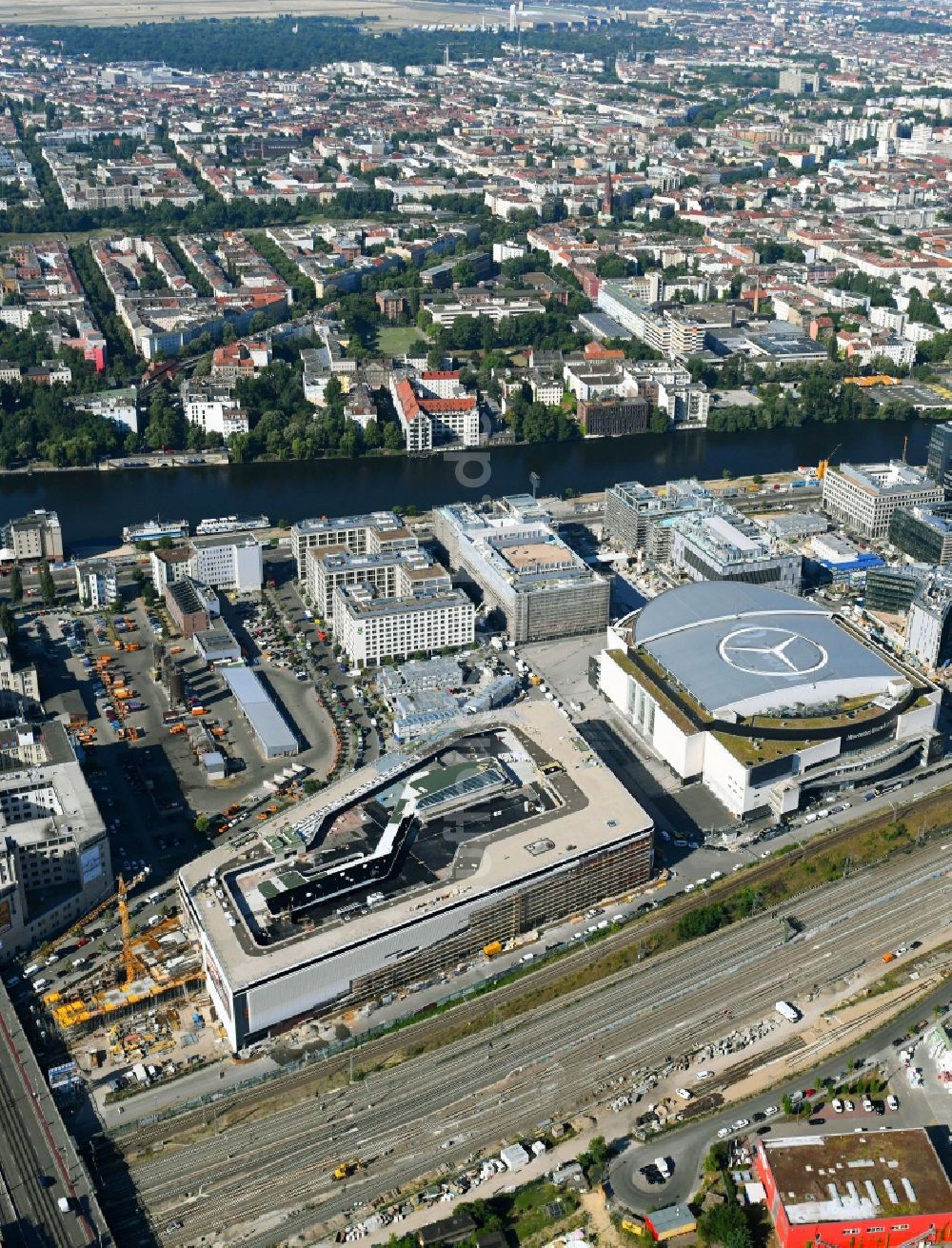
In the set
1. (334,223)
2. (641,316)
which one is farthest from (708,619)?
(334,223)

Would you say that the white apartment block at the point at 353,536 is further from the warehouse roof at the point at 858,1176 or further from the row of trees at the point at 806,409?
the warehouse roof at the point at 858,1176

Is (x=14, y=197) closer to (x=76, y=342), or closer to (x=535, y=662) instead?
(x=76, y=342)

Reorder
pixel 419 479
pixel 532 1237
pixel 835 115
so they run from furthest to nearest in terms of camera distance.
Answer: pixel 835 115
pixel 419 479
pixel 532 1237

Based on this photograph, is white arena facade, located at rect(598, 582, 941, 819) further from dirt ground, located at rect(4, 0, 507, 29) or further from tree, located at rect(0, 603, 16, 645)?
dirt ground, located at rect(4, 0, 507, 29)

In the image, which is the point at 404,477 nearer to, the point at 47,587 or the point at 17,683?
the point at 47,587

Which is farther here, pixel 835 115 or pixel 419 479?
pixel 835 115

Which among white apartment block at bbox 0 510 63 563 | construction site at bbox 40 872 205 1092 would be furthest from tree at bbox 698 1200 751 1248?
white apartment block at bbox 0 510 63 563

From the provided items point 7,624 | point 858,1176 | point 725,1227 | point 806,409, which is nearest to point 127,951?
point 725,1227
